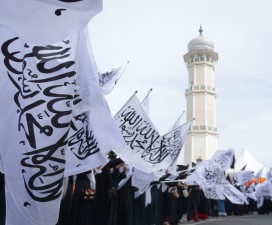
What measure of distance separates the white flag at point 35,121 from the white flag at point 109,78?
3420 millimetres

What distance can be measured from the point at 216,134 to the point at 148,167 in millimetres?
53066

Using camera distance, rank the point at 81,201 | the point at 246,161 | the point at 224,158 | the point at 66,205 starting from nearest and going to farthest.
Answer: the point at 66,205 < the point at 81,201 < the point at 224,158 < the point at 246,161

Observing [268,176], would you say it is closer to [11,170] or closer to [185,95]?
[11,170]

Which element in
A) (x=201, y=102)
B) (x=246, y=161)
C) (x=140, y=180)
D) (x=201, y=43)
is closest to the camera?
(x=140, y=180)

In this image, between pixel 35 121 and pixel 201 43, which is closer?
pixel 35 121

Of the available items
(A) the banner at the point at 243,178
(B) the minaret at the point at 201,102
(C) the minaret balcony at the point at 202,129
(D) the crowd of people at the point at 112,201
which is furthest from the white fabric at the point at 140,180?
(C) the minaret balcony at the point at 202,129

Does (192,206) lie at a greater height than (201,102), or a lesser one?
lesser

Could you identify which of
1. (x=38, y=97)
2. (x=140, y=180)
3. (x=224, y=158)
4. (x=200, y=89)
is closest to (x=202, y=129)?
(x=200, y=89)

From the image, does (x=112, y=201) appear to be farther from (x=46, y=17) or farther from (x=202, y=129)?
(x=202, y=129)

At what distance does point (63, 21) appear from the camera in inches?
162

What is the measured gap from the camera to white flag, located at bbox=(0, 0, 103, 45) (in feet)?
13.1

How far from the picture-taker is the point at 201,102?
2365 inches

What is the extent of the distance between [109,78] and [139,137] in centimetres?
128

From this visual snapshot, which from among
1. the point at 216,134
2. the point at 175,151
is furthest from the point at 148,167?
the point at 216,134
